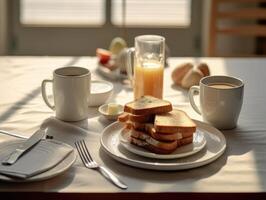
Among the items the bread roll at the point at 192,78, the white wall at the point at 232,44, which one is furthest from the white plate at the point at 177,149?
the white wall at the point at 232,44

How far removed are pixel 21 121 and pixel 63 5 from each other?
1814 millimetres

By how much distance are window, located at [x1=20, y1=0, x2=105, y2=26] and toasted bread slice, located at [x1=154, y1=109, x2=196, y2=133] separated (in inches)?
77.2

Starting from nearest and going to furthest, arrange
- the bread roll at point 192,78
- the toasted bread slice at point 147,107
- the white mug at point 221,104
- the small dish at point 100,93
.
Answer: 1. the toasted bread slice at point 147,107
2. the white mug at point 221,104
3. the small dish at point 100,93
4. the bread roll at point 192,78

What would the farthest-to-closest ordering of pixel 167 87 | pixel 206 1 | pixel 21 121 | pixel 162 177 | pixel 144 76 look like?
pixel 206 1, pixel 167 87, pixel 144 76, pixel 21 121, pixel 162 177

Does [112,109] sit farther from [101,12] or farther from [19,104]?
[101,12]

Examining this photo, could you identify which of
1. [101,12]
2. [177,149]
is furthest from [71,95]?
[101,12]

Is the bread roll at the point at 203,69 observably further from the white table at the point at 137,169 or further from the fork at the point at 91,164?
the fork at the point at 91,164

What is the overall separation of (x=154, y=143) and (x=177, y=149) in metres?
0.05

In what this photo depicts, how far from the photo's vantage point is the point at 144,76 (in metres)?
1.41

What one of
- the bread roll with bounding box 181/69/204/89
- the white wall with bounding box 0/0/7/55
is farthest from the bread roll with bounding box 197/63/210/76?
the white wall with bounding box 0/0/7/55

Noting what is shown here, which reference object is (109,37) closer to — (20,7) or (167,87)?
(20,7)

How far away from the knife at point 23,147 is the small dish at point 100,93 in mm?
235

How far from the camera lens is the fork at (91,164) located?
0.99 metres

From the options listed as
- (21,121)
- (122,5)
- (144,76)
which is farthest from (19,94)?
(122,5)
